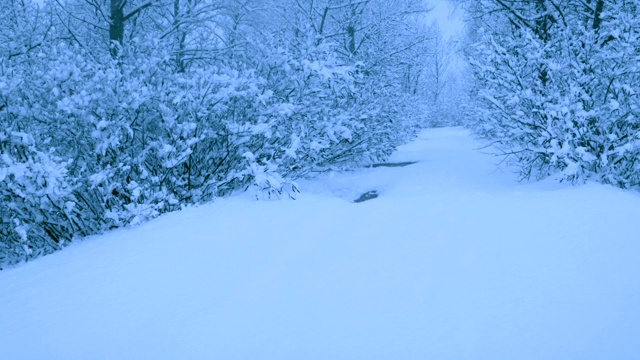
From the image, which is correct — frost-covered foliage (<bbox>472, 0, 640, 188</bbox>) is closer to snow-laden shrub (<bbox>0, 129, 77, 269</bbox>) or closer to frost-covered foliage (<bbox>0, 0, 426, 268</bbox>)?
frost-covered foliage (<bbox>0, 0, 426, 268</bbox>)

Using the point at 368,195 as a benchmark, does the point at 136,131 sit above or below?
above

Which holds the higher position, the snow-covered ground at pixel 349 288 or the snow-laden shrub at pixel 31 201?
the snow-laden shrub at pixel 31 201

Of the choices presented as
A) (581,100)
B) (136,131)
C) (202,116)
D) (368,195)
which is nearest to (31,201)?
(136,131)

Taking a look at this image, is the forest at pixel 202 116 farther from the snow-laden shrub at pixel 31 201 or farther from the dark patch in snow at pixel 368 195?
the dark patch in snow at pixel 368 195

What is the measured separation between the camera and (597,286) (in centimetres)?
196

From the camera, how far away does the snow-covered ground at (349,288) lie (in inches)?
64.7

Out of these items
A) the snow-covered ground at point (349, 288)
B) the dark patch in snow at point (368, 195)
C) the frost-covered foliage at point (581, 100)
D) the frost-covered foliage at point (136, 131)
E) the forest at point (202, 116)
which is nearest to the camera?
the snow-covered ground at point (349, 288)

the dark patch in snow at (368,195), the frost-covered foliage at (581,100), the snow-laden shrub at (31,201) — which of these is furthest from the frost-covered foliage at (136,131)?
the frost-covered foliage at (581,100)

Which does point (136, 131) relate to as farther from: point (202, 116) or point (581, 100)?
point (581, 100)

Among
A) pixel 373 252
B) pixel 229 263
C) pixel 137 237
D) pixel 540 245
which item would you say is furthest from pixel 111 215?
pixel 540 245

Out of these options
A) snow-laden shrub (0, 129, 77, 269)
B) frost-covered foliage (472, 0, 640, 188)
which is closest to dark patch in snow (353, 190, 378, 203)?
frost-covered foliage (472, 0, 640, 188)

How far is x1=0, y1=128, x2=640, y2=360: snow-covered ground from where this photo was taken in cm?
164

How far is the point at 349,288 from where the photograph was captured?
207 cm

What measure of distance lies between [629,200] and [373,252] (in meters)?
2.21
